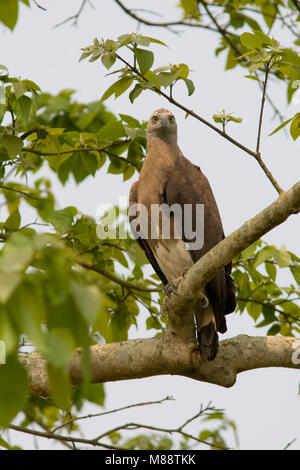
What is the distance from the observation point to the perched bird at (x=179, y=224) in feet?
13.5

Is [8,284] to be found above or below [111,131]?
below

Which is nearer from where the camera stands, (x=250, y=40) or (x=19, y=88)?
(x=250, y=40)

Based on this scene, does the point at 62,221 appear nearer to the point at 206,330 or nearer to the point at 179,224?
the point at 179,224

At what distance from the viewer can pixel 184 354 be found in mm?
3527

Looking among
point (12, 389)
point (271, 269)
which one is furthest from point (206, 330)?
point (12, 389)

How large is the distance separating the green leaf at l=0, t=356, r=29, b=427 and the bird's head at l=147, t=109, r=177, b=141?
12.4 feet

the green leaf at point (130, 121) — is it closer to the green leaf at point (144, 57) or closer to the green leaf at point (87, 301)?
the green leaf at point (144, 57)

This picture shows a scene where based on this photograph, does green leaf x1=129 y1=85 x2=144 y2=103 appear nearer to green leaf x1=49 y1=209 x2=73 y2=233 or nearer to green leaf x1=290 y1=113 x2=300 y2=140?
green leaf x1=290 y1=113 x2=300 y2=140

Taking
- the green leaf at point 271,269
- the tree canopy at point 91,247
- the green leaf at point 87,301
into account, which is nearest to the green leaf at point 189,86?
the tree canopy at point 91,247

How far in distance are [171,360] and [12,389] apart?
229cm

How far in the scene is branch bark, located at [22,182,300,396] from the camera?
10.5ft

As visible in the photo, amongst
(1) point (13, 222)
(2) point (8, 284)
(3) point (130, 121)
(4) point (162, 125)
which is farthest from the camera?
(4) point (162, 125)

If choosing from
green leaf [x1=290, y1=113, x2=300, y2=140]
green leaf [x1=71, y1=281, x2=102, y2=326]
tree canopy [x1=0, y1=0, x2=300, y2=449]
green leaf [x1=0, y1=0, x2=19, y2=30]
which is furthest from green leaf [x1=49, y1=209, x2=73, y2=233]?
green leaf [x1=71, y1=281, x2=102, y2=326]

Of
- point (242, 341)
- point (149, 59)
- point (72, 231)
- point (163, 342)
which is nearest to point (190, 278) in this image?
point (163, 342)
